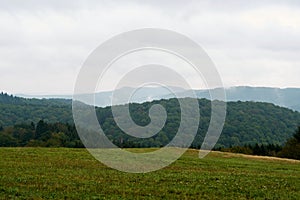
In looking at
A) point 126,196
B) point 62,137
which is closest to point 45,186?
point 126,196

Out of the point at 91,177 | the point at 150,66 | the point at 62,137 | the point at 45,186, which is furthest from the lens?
the point at 62,137

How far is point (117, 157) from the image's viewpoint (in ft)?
151

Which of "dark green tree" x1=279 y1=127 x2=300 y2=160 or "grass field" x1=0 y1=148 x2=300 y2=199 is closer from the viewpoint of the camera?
"grass field" x1=0 y1=148 x2=300 y2=199

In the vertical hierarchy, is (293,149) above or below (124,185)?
above

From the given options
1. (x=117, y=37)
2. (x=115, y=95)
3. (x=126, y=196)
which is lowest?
(x=126, y=196)

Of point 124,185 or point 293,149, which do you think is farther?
point 293,149

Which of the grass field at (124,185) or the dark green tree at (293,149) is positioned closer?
the grass field at (124,185)

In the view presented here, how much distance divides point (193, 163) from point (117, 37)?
20276 millimetres

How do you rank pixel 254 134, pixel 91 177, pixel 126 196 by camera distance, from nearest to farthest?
pixel 126 196, pixel 91 177, pixel 254 134

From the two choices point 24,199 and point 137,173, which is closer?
point 24,199

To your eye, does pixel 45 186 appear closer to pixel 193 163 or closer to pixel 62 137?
pixel 193 163

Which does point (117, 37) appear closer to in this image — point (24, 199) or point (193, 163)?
point (24, 199)

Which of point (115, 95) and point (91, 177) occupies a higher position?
point (115, 95)

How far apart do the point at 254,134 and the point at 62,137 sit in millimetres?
86128
